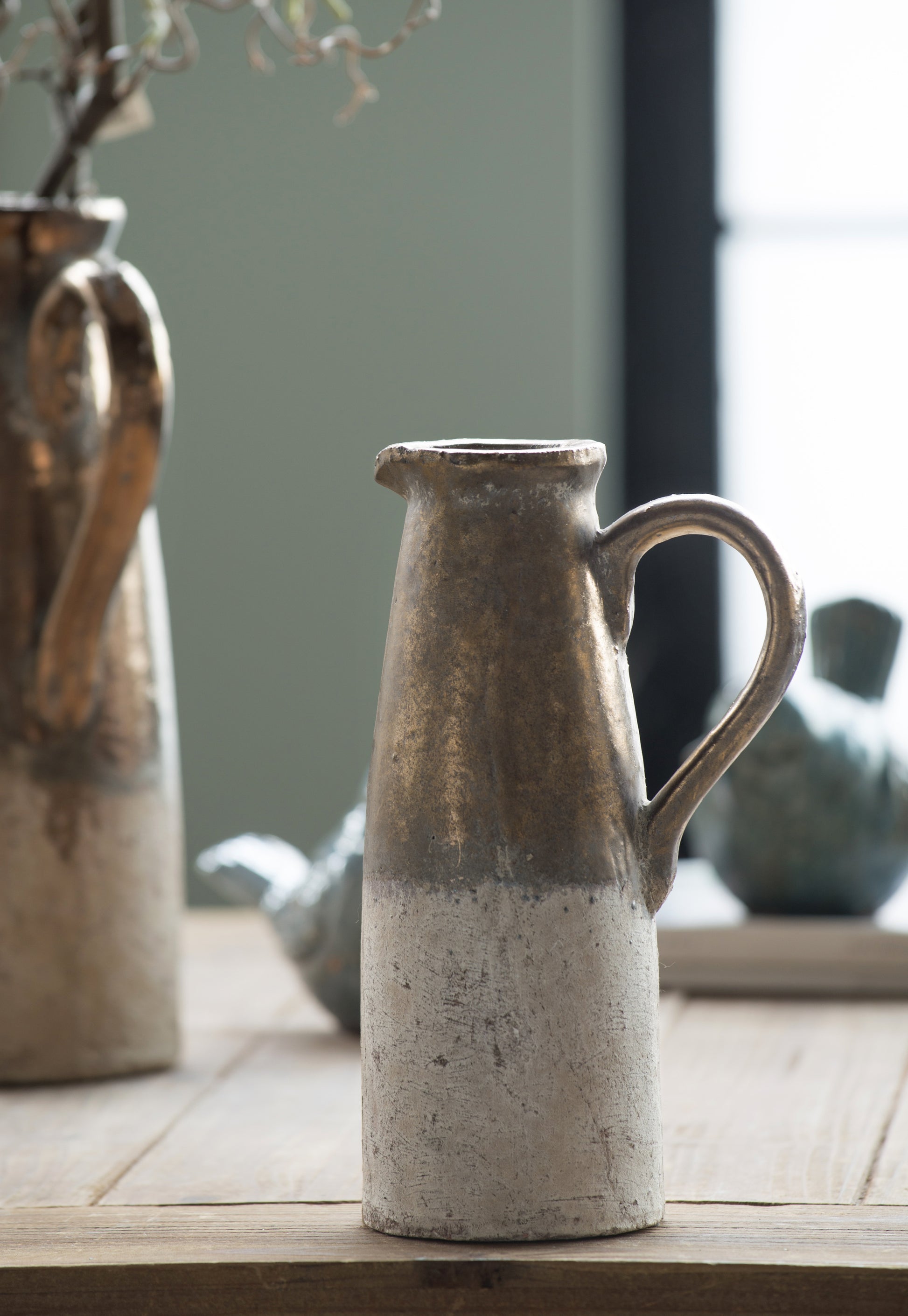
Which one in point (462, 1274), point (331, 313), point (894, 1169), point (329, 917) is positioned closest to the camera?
point (462, 1274)

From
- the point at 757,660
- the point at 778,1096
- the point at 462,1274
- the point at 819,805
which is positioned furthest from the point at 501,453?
the point at 819,805

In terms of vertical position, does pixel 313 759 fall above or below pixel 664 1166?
below

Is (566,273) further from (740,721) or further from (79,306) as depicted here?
(740,721)

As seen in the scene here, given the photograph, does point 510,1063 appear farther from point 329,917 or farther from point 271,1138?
point 329,917

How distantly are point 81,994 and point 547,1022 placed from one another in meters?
0.29

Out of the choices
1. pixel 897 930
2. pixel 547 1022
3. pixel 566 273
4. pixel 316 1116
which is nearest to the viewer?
pixel 547 1022

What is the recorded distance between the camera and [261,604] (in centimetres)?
189

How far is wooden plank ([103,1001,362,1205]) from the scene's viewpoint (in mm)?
517

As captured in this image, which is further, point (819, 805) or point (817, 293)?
point (817, 293)

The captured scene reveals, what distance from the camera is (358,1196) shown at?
50 cm

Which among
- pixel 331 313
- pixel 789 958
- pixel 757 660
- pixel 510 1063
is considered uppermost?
pixel 331 313

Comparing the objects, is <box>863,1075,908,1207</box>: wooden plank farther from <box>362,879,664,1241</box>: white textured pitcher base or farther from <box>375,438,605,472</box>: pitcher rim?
<box>375,438,605,472</box>: pitcher rim

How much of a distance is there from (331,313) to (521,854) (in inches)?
58.4

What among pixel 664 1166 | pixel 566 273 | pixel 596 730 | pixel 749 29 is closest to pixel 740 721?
pixel 596 730
